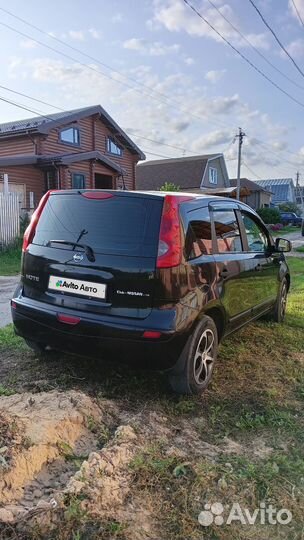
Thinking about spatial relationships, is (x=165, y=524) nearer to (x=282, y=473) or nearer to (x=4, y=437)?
(x=282, y=473)

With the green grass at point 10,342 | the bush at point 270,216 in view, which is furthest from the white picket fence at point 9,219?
the bush at point 270,216

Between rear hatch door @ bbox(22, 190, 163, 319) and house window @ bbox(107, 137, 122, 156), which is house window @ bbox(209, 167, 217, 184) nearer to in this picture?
house window @ bbox(107, 137, 122, 156)

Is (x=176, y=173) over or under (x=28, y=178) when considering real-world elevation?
over

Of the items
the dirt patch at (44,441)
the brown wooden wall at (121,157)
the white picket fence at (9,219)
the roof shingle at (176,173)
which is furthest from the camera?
the roof shingle at (176,173)

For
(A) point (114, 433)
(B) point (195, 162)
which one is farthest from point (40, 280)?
(B) point (195, 162)

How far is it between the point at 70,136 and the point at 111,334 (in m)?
20.7

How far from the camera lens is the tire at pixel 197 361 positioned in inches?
135

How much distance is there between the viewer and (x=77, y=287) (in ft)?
11.3

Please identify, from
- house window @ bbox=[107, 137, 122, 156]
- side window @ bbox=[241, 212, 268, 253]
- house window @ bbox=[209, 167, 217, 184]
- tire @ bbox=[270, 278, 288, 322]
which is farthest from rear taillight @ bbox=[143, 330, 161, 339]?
house window @ bbox=[209, 167, 217, 184]

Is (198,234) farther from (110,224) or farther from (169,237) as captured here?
(110,224)

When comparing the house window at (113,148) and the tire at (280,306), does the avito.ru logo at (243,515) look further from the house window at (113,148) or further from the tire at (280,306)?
the house window at (113,148)

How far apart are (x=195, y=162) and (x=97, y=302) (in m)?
36.0

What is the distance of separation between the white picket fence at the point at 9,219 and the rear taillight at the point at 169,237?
1150 centimetres

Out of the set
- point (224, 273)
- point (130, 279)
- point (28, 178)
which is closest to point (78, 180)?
point (28, 178)
